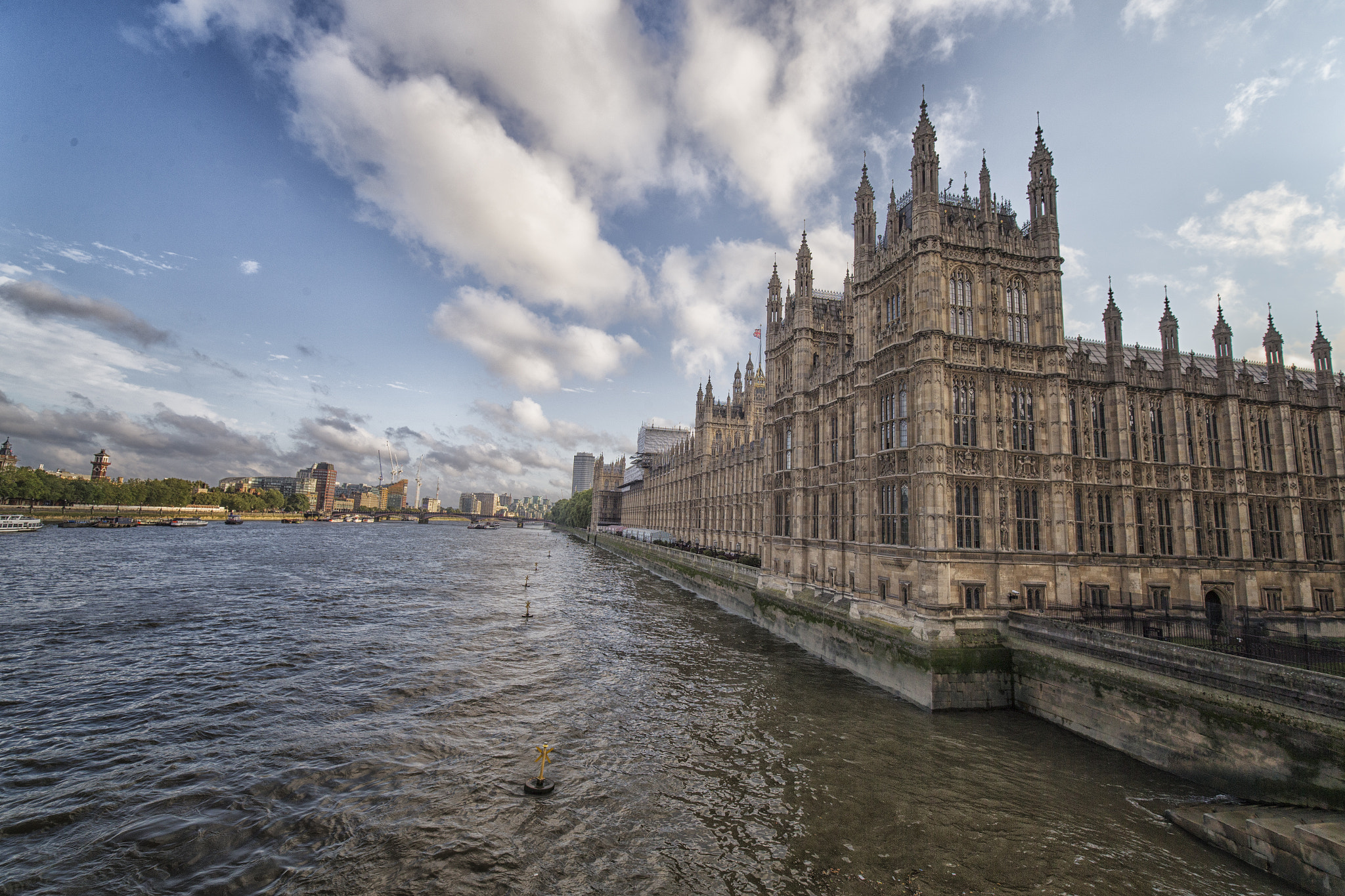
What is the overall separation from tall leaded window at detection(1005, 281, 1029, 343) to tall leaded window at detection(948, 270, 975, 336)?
7.92 ft

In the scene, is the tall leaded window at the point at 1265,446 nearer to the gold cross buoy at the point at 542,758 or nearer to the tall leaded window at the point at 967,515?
the tall leaded window at the point at 967,515

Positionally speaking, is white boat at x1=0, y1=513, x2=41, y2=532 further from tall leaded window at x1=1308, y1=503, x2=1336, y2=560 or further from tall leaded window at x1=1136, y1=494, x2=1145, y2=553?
tall leaded window at x1=1308, y1=503, x2=1336, y2=560

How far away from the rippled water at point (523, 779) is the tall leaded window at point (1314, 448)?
2981 centimetres

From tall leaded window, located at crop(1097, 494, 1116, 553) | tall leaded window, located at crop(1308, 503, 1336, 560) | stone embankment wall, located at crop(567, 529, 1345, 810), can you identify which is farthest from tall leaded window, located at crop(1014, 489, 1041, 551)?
tall leaded window, located at crop(1308, 503, 1336, 560)

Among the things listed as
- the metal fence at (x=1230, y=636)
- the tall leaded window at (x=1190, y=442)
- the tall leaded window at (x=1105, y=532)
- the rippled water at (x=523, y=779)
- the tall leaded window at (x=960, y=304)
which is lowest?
the rippled water at (x=523, y=779)

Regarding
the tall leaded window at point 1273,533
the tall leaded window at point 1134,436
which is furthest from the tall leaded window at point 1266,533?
the tall leaded window at point 1134,436

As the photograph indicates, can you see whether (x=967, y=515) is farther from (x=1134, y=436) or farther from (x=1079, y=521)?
(x=1134, y=436)

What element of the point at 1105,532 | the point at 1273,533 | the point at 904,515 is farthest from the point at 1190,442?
the point at 904,515

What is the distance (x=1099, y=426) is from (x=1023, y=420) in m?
5.62

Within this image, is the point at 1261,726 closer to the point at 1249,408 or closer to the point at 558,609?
the point at 1249,408

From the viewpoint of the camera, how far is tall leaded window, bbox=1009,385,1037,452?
29953mm

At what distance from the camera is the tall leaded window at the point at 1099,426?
103 feet

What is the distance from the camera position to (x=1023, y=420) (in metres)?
30.1

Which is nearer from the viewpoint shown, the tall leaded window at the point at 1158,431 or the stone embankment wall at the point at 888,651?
the stone embankment wall at the point at 888,651
